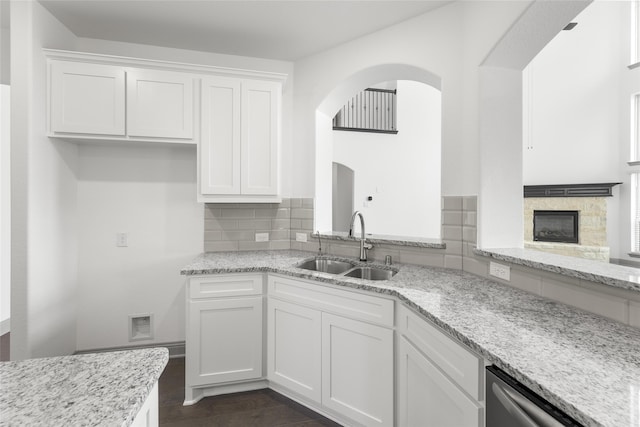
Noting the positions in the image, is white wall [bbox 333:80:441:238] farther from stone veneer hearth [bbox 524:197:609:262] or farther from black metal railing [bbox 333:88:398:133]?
stone veneer hearth [bbox 524:197:609:262]

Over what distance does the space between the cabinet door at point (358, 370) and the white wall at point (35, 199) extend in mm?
Result: 2008

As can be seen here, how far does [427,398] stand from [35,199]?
2.70 m

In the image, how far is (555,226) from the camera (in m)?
6.96

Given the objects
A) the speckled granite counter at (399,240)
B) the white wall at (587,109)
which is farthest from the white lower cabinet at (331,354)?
the white wall at (587,109)

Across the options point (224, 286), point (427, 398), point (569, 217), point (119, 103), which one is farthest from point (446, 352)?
point (569, 217)

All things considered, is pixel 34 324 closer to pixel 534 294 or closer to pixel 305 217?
pixel 305 217

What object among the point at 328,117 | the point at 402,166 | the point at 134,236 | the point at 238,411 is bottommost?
the point at 238,411

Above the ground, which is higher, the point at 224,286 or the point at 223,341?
the point at 224,286

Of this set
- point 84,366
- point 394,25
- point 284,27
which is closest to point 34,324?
point 84,366

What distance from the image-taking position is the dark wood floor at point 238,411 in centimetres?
210

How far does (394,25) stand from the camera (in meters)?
2.55

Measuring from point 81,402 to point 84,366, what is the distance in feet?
0.65

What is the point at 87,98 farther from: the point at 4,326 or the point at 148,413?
the point at 4,326

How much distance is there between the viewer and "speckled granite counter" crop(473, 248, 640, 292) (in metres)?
1.17
